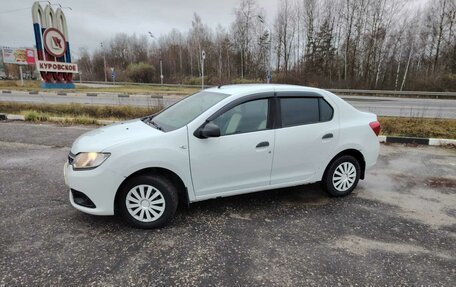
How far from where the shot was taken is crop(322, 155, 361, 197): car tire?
4.52 m

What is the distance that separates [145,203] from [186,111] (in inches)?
52.5

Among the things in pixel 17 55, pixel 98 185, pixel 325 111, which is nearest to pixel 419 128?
pixel 325 111

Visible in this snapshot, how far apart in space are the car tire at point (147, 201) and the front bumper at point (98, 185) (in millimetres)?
123

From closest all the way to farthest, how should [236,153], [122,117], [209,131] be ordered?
[209,131] < [236,153] < [122,117]

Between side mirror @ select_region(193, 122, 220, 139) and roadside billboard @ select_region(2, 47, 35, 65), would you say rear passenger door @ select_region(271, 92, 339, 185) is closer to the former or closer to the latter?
side mirror @ select_region(193, 122, 220, 139)

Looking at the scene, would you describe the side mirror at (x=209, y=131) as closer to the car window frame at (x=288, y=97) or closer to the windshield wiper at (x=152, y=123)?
the windshield wiper at (x=152, y=123)

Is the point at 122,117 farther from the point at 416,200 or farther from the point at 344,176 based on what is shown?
the point at 416,200

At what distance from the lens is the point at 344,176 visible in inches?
181

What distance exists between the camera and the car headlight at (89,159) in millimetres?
3330

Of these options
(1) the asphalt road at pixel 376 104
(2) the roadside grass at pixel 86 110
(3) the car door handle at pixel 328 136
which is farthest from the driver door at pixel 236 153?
(1) the asphalt road at pixel 376 104

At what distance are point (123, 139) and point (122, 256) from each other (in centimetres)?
124

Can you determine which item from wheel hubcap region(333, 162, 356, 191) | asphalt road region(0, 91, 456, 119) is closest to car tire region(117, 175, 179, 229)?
wheel hubcap region(333, 162, 356, 191)

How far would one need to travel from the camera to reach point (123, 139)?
3.46 meters

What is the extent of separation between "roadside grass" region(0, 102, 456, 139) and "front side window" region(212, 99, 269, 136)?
22.9 feet
